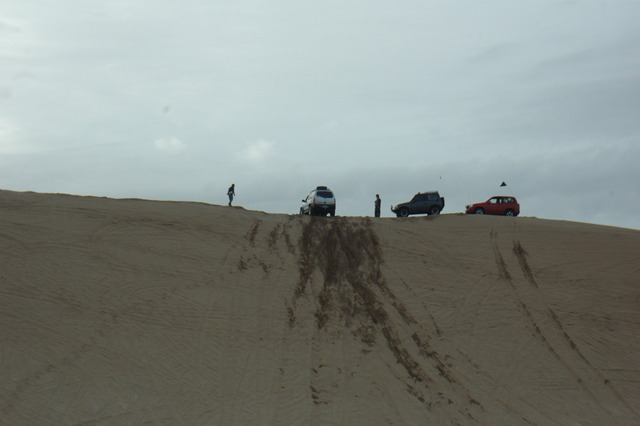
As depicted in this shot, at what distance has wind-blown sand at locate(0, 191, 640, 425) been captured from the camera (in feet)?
51.9

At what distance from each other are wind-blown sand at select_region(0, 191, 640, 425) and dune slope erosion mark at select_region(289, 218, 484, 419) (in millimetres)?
68

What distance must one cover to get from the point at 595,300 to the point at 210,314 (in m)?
14.2

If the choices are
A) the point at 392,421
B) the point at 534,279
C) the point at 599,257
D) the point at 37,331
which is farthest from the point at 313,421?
the point at 599,257

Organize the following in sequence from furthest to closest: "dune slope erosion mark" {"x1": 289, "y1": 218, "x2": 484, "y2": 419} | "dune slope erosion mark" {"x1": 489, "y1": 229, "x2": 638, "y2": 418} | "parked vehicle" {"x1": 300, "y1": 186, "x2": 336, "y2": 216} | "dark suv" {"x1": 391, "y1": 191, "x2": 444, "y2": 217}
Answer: "dark suv" {"x1": 391, "y1": 191, "x2": 444, "y2": 217} → "parked vehicle" {"x1": 300, "y1": 186, "x2": 336, "y2": 216} → "dune slope erosion mark" {"x1": 489, "y1": 229, "x2": 638, "y2": 418} → "dune slope erosion mark" {"x1": 289, "y1": 218, "x2": 484, "y2": 419}

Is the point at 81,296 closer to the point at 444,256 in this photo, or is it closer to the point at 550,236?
the point at 444,256

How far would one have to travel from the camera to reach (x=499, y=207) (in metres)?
34.0

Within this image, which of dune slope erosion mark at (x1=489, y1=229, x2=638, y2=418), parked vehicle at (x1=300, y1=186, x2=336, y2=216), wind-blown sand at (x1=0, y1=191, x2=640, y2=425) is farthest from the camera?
parked vehicle at (x1=300, y1=186, x2=336, y2=216)

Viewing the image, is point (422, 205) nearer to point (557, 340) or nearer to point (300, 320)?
point (557, 340)

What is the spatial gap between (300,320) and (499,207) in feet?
59.0

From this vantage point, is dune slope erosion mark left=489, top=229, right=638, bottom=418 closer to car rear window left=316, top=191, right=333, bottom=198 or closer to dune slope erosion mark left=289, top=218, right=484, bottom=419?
dune slope erosion mark left=289, top=218, right=484, bottom=419

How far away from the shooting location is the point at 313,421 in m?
15.2

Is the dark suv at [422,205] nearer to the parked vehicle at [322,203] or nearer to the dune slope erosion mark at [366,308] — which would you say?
the parked vehicle at [322,203]

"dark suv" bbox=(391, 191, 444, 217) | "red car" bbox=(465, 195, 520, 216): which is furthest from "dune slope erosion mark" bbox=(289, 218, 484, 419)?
"red car" bbox=(465, 195, 520, 216)

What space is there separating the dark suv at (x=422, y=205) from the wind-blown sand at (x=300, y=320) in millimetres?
5408
